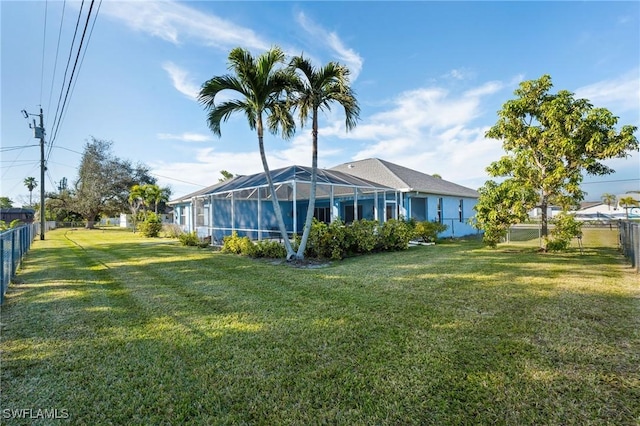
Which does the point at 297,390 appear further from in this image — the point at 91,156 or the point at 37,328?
the point at 91,156

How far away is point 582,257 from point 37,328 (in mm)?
14084

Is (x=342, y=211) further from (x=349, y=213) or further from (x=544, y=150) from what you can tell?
(x=544, y=150)

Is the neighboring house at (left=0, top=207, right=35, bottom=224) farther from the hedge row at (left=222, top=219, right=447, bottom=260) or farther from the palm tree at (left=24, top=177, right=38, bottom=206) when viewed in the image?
the hedge row at (left=222, top=219, right=447, bottom=260)

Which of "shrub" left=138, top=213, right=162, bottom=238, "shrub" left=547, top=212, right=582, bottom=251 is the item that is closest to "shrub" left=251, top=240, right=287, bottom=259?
"shrub" left=547, top=212, right=582, bottom=251

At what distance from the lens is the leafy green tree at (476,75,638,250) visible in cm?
1005

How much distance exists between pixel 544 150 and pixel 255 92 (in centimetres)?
1009

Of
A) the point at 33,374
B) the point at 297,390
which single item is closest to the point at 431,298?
the point at 297,390

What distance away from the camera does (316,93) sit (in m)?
9.23

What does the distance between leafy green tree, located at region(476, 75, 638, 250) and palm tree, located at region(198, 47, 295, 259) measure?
25.1 feet

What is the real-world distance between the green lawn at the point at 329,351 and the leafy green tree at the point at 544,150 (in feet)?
14.4

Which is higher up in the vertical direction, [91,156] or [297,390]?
[91,156]

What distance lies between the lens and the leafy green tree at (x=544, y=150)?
33.0 ft

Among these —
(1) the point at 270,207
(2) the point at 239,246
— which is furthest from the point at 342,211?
(2) the point at 239,246

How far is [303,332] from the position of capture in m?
4.12
